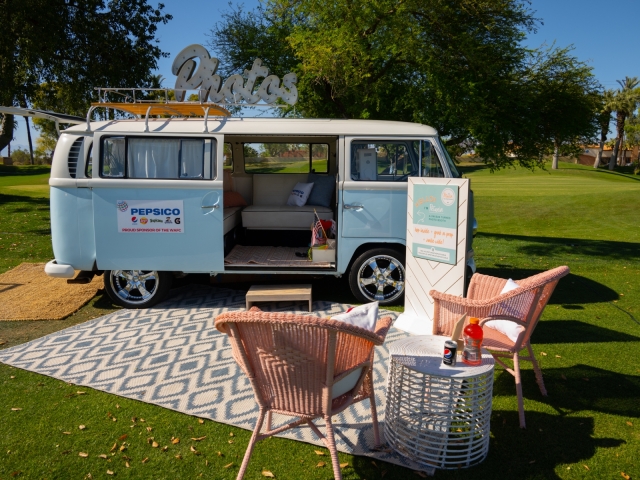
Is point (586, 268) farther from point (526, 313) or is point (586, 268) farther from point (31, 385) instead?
point (31, 385)

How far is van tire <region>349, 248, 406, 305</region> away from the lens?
7062mm

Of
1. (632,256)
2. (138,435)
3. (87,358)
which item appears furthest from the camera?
(632,256)

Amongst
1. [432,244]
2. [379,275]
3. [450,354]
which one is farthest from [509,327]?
[379,275]

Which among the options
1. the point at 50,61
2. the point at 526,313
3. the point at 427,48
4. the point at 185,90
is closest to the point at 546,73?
the point at 427,48

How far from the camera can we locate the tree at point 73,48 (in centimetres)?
1369

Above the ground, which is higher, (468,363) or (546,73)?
(546,73)

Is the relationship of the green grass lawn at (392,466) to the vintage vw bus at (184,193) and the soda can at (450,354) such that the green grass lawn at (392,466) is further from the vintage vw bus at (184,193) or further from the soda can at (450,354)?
the vintage vw bus at (184,193)

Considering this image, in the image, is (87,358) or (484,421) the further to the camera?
(87,358)

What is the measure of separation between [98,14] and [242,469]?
604 inches

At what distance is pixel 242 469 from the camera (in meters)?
3.36

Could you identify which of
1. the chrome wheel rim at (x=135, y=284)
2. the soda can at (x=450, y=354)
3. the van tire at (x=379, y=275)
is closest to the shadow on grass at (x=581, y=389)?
the soda can at (x=450, y=354)

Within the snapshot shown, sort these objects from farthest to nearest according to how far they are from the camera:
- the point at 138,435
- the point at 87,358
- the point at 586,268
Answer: the point at 586,268
the point at 87,358
the point at 138,435

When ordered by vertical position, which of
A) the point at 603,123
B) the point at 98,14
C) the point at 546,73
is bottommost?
the point at 603,123

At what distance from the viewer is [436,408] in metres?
3.65
